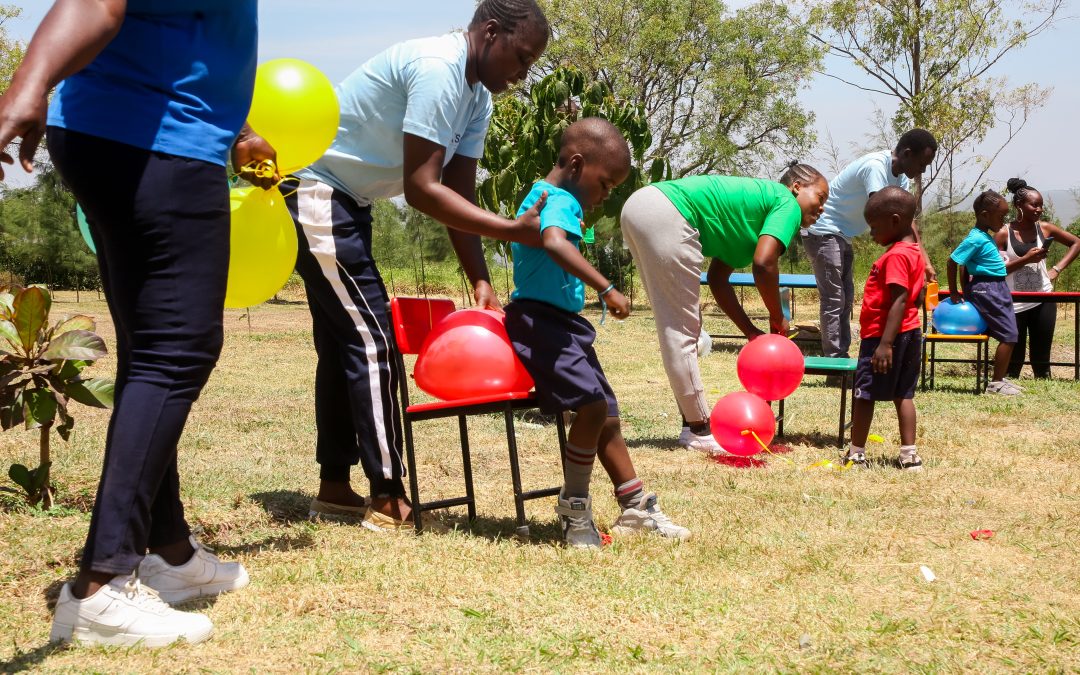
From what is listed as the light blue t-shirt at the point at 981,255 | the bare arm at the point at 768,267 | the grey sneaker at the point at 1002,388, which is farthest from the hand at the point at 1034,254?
the bare arm at the point at 768,267

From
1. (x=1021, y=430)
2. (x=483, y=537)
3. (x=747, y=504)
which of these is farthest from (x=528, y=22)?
(x=1021, y=430)

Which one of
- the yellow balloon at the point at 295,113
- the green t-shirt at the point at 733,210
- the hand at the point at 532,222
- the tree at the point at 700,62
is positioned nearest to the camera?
the yellow balloon at the point at 295,113

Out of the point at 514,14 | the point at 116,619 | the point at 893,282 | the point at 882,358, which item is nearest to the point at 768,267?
the point at 893,282

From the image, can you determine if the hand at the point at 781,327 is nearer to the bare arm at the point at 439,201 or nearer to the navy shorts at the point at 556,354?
the navy shorts at the point at 556,354

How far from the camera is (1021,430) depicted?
6.59 metres

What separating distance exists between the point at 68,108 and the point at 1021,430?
240 inches

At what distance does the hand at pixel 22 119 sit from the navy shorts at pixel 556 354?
1834 mm

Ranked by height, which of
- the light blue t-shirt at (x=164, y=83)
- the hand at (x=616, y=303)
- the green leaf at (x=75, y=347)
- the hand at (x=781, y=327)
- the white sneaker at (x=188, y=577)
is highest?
→ the light blue t-shirt at (x=164, y=83)

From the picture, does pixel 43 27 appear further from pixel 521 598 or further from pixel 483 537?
pixel 483 537

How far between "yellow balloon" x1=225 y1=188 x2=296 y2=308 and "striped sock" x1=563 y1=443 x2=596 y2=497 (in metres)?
1.19

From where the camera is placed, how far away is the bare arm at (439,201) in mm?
Answer: 3387

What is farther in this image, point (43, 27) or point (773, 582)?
point (773, 582)

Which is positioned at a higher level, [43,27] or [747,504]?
[43,27]

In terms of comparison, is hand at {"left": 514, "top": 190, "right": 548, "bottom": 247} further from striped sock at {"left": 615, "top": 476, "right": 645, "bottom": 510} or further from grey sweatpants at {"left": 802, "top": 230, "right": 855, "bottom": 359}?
grey sweatpants at {"left": 802, "top": 230, "right": 855, "bottom": 359}
